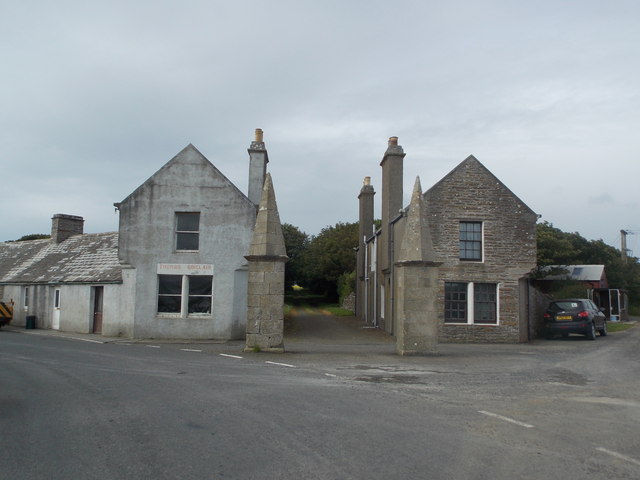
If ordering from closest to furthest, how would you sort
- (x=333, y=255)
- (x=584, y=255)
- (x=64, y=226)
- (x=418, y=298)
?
1. (x=418, y=298)
2. (x=64, y=226)
3. (x=333, y=255)
4. (x=584, y=255)

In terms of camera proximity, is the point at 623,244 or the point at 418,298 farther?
the point at 623,244

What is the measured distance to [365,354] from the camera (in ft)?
48.9

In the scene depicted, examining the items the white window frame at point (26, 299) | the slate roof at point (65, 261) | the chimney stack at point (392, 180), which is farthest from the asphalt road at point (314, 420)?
the white window frame at point (26, 299)

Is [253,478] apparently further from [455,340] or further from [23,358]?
[455,340]

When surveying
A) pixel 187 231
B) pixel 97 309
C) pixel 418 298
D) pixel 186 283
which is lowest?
pixel 97 309

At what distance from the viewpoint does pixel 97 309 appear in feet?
80.0

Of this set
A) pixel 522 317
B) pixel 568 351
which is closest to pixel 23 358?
pixel 568 351

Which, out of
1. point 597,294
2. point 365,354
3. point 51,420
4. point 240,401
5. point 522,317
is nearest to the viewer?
point 51,420

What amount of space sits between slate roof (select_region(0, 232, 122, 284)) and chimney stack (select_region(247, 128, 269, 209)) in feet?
21.6

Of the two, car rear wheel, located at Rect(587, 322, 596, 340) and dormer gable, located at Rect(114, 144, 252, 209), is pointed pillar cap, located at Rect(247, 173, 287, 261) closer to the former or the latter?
dormer gable, located at Rect(114, 144, 252, 209)

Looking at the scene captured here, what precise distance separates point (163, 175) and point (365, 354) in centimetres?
1174

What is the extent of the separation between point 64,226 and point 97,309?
10.4m

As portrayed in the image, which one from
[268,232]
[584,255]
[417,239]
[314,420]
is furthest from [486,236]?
[584,255]

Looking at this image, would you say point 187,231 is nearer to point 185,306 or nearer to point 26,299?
point 185,306
